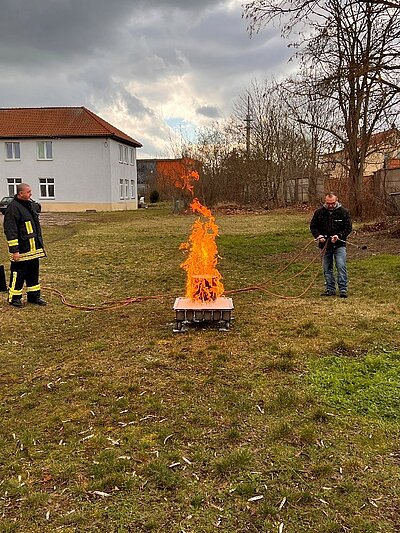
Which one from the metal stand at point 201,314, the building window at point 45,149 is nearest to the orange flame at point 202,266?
the metal stand at point 201,314

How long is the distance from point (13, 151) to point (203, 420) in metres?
43.1

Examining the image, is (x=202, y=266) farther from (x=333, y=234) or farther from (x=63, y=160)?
(x=63, y=160)

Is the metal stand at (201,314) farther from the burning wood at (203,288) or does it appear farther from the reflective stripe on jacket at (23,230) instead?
the reflective stripe on jacket at (23,230)

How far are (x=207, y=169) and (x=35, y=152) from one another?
14918 mm

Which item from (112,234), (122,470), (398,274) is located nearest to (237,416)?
(122,470)

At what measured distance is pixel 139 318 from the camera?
25.3ft

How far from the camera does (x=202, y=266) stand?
7.30 meters

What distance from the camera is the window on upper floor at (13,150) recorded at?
140ft

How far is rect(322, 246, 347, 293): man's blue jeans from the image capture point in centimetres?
872

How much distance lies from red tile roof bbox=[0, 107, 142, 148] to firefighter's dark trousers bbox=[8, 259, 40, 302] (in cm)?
3408

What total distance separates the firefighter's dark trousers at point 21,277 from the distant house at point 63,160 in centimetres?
3399

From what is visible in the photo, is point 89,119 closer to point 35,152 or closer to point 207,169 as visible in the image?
point 35,152

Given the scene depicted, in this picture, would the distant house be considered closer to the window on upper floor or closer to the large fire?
the window on upper floor

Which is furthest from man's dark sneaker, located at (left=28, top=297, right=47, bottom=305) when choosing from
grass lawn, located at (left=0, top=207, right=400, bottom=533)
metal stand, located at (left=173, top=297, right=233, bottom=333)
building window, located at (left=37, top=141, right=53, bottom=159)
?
building window, located at (left=37, top=141, right=53, bottom=159)
